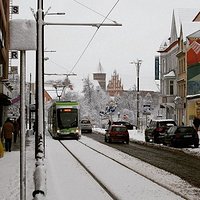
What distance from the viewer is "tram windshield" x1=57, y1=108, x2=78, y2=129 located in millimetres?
48156

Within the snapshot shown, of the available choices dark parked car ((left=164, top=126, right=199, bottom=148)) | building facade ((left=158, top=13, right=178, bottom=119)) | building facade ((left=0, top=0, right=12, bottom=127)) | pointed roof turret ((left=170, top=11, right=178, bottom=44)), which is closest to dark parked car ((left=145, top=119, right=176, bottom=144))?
dark parked car ((left=164, top=126, right=199, bottom=148))

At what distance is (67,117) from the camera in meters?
48.3

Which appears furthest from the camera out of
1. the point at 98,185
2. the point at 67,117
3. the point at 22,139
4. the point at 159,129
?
the point at 67,117

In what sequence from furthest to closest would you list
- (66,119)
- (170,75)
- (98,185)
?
(170,75), (66,119), (98,185)

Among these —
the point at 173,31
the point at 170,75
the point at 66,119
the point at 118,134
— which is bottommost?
the point at 118,134

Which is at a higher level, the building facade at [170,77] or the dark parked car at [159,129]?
the building facade at [170,77]

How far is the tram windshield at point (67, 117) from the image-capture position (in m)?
48.2

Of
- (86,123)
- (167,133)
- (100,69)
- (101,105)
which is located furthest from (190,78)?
(100,69)

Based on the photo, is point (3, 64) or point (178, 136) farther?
point (3, 64)

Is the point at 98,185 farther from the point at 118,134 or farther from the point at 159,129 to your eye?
the point at 118,134

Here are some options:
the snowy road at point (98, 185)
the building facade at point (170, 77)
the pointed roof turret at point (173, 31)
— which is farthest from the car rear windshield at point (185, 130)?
the pointed roof turret at point (173, 31)

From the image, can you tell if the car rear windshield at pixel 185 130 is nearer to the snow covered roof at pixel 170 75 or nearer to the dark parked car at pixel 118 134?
the dark parked car at pixel 118 134

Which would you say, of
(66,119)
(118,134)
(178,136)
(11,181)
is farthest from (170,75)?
(11,181)

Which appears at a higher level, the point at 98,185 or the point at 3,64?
the point at 3,64
